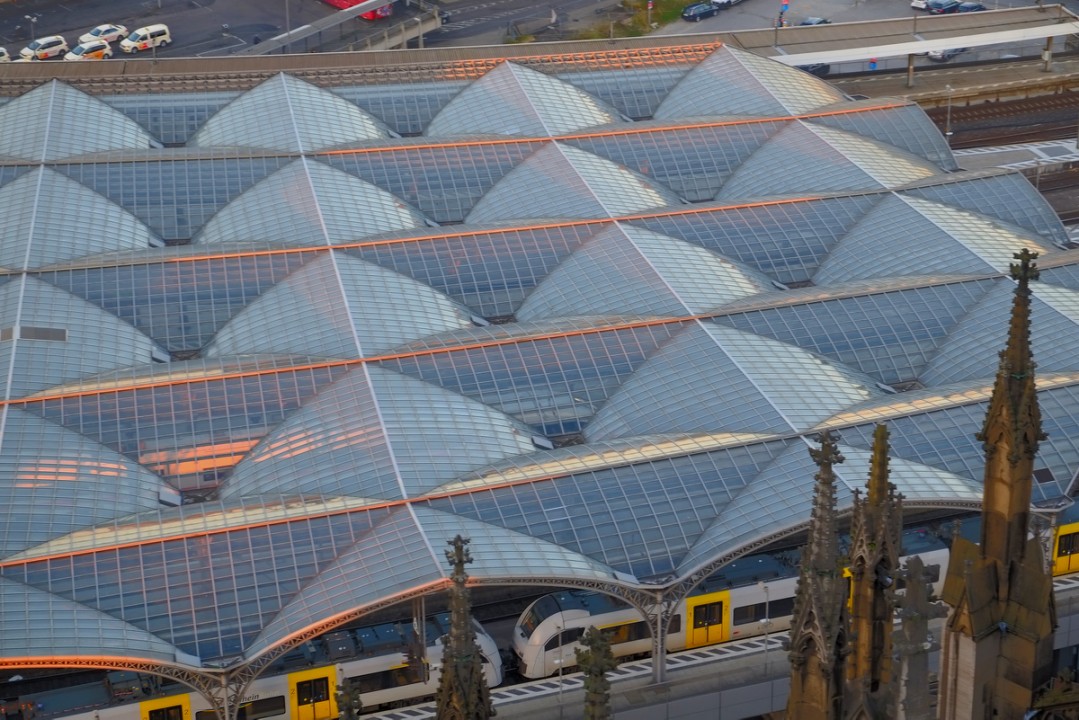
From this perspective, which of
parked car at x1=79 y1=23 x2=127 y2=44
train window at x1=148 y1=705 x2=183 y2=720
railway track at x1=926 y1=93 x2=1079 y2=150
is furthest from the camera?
parked car at x1=79 y1=23 x2=127 y2=44

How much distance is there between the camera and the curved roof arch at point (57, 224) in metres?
87.9

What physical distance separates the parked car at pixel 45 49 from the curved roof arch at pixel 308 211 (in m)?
53.3

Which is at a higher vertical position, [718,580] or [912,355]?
[912,355]

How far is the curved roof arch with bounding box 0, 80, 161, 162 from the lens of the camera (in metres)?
99.0

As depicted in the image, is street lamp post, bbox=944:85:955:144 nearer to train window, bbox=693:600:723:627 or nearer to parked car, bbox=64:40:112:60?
train window, bbox=693:600:723:627

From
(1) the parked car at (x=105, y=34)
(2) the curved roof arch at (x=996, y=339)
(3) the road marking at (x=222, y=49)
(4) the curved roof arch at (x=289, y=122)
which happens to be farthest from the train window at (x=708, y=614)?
(1) the parked car at (x=105, y=34)

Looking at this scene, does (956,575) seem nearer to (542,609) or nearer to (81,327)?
(542,609)

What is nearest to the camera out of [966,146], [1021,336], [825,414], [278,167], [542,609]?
[1021,336]

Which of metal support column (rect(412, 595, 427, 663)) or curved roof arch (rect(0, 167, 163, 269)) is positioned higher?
curved roof arch (rect(0, 167, 163, 269))

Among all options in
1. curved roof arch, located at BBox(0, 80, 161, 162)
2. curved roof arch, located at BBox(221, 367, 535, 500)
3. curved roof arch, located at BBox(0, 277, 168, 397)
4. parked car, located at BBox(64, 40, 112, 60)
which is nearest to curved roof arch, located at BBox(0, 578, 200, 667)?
curved roof arch, located at BBox(221, 367, 535, 500)

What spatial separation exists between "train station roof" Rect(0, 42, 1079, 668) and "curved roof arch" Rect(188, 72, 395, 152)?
1.06ft

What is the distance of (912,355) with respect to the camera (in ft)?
268

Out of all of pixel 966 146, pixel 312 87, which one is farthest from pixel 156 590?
pixel 966 146

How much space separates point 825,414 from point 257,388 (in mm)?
24789
